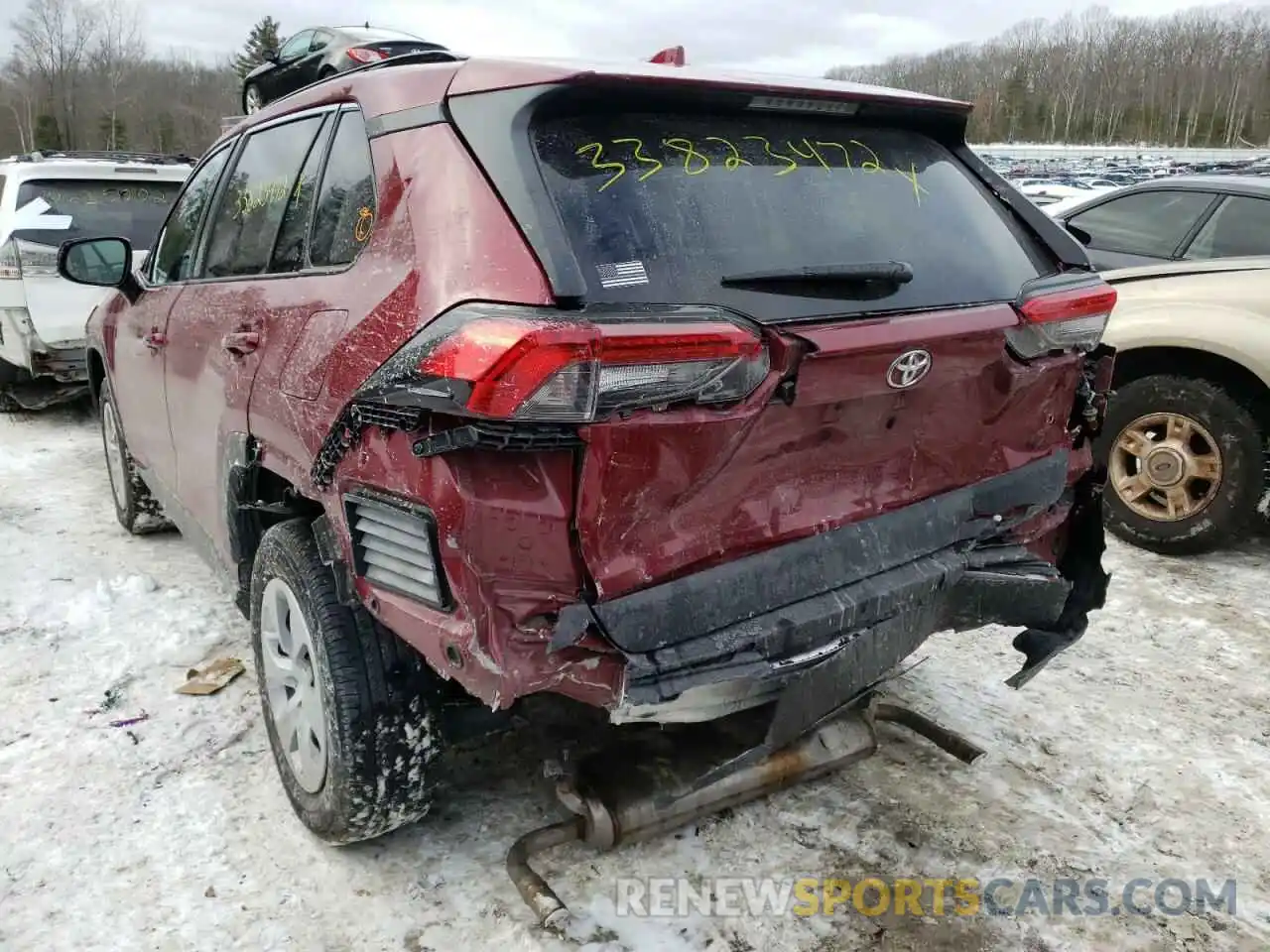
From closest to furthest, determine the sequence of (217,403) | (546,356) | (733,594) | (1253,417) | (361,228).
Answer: (546,356) → (733,594) → (361,228) → (217,403) → (1253,417)

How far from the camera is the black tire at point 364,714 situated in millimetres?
2186

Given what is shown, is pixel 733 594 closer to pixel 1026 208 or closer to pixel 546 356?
pixel 546 356

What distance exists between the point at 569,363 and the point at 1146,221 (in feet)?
16.3

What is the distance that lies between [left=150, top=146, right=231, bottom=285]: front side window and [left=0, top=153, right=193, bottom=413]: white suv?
10.1ft

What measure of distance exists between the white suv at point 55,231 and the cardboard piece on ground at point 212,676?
13.7 ft

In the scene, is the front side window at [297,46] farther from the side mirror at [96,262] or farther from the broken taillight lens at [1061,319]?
the broken taillight lens at [1061,319]

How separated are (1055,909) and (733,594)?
1.22m

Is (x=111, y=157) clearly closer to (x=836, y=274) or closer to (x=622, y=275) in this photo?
(x=622, y=275)

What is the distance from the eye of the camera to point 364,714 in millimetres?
2176

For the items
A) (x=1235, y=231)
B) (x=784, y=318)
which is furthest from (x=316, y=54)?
(x=1235, y=231)

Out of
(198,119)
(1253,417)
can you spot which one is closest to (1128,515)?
(1253,417)

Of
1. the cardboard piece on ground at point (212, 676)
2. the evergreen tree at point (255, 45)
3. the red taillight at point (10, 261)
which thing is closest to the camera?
the cardboard piece on ground at point (212, 676)

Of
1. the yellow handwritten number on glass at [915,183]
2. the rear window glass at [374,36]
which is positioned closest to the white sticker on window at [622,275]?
the yellow handwritten number on glass at [915,183]

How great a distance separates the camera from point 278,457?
242cm
